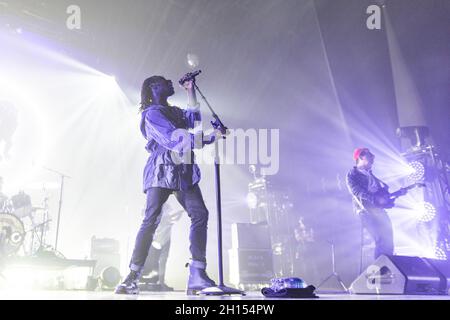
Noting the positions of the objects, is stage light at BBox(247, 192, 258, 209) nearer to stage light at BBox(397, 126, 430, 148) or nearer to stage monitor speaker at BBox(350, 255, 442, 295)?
stage light at BBox(397, 126, 430, 148)

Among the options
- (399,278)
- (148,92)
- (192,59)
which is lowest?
(399,278)

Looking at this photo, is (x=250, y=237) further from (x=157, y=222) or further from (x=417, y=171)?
(x=157, y=222)

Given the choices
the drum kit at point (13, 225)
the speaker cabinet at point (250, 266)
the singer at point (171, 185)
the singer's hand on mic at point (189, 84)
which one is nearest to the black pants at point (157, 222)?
the singer at point (171, 185)

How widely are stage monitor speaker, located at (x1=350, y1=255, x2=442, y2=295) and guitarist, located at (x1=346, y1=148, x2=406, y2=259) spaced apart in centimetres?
54

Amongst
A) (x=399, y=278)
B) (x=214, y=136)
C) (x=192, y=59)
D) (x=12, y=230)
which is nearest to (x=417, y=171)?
(x=399, y=278)

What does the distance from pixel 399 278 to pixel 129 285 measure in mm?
2139

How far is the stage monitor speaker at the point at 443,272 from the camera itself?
3426 millimetres

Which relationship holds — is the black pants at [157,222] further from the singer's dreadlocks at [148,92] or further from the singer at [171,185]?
the singer's dreadlocks at [148,92]

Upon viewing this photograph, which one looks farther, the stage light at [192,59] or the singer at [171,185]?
the stage light at [192,59]

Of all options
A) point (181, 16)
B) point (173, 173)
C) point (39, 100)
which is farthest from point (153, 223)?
point (39, 100)

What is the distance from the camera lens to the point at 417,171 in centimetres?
539

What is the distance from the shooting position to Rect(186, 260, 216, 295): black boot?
2.59 meters

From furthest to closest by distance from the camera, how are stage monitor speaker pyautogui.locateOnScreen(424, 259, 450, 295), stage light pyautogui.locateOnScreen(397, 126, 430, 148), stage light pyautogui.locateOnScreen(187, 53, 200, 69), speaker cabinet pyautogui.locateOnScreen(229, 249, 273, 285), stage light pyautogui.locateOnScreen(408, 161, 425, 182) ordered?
stage light pyautogui.locateOnScreen(187, 53, 200, 69), speaker cabinet pyautogui.locateOnScreen(229, 249, 273, 285), stage light pyautogui.locateOnScreen(397, 126, 430, 148), stage light pyautogui.locateOnScreen(408, 161, 425, 182), stage monitor speaker pyautogui.locateOnScreen(424, 259, 450, 295)

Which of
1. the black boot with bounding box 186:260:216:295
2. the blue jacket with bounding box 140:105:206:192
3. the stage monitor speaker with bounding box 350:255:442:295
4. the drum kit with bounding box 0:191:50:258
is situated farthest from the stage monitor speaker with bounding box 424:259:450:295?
the drum kit with bounding box 0:191:50:258
